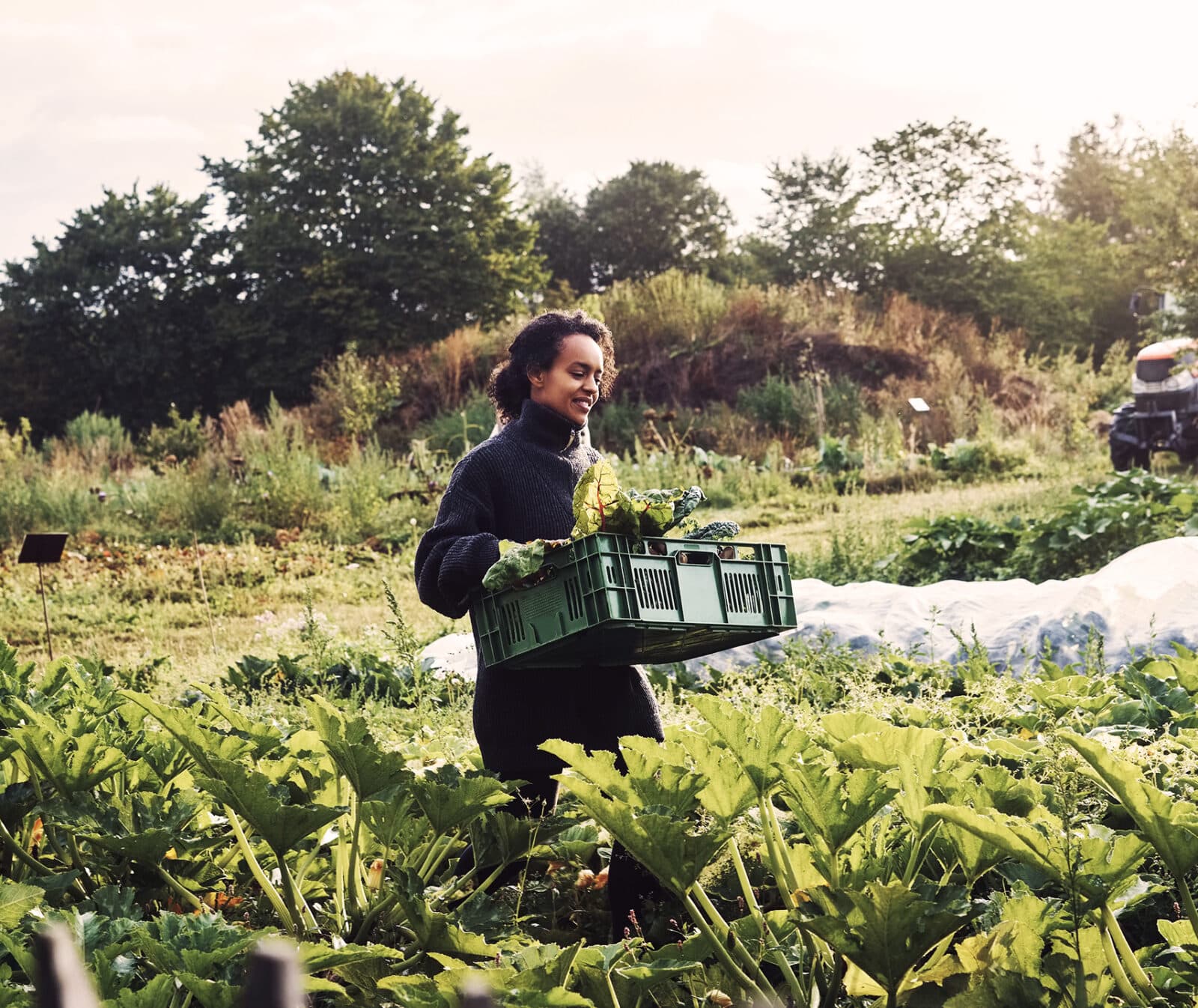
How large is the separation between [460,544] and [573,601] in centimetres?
42

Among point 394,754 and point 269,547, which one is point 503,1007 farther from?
point 269,547

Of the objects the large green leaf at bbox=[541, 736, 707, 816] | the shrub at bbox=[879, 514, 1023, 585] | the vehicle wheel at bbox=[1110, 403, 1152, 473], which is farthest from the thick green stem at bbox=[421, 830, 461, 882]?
the vehicle wheel at bbox=[1110, 403, 1152, 473]

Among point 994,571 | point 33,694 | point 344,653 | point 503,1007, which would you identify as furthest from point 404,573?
point 503,1007

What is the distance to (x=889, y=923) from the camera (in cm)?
171

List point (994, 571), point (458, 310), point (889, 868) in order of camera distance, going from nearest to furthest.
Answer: point (889, 868) < point (994, 571) < point (458, 310)

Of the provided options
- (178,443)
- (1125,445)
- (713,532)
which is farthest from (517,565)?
(178,443)

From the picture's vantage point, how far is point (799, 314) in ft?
60.7

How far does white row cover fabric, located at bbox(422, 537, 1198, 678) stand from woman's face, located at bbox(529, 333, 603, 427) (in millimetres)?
1831

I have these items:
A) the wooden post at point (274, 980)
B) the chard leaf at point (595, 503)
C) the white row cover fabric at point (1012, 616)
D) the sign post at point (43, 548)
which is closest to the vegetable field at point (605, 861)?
the chard leaf at point (595, 503)

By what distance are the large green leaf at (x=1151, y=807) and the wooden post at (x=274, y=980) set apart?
1482 mm

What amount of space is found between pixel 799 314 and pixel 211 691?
1676 centimetres

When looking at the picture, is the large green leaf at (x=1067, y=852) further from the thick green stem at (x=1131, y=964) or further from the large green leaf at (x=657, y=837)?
the large green leaf at (x=657, y=837)

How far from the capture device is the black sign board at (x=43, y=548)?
204 inches

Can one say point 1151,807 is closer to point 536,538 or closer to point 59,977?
point 536,538
